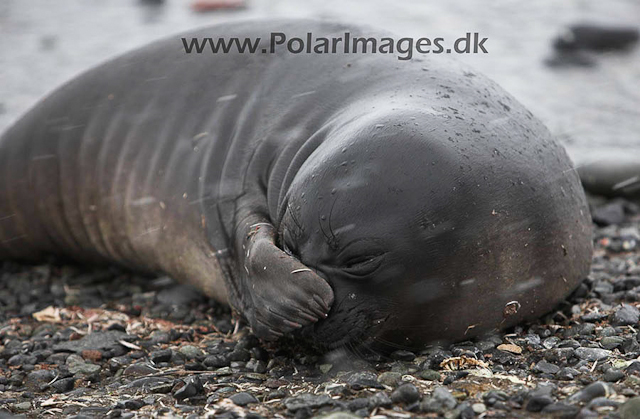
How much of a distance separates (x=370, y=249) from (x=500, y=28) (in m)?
9.16

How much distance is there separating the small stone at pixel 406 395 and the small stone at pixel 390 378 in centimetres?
16

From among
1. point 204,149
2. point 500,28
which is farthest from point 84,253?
point 500,28

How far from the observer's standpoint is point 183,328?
3.86 m

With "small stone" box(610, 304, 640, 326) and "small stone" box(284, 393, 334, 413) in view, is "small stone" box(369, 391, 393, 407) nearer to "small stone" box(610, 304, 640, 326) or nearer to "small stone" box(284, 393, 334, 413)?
"small stone" box(284, 393, 334, 413)

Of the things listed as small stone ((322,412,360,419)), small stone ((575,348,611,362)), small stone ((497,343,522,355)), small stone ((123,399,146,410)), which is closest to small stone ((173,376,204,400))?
small stone ((123,399,146,410))

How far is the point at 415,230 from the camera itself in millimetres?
2906

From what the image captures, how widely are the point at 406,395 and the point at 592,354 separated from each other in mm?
767

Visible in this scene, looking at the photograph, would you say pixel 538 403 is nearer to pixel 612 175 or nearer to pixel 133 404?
pixel 133 404

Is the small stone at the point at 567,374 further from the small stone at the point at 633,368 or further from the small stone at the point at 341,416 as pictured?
the small stone at the point at 341,416

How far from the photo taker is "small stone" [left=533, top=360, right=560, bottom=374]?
9.64ft

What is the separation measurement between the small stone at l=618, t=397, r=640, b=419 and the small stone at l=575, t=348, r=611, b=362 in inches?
20.1

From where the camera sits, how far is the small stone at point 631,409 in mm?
2461

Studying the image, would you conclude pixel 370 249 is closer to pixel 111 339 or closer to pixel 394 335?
pixel 394 335

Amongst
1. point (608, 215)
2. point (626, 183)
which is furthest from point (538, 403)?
point (626, 183)
